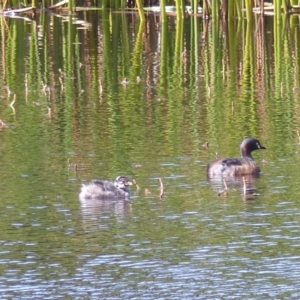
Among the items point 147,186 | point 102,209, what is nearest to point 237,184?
point 147,186

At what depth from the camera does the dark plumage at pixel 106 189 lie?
11836 mm

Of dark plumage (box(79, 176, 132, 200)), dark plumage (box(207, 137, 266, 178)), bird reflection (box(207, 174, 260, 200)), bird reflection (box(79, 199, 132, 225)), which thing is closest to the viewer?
bird reflection (box(79, 199, 132, 225))

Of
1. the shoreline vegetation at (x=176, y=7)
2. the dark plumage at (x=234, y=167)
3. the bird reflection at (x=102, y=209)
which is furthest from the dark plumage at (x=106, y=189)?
the shoreline vegetation at (x=176, y=7)

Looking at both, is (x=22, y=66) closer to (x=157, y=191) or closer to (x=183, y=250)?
(x=157, y=191)

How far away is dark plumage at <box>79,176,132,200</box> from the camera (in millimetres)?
11836

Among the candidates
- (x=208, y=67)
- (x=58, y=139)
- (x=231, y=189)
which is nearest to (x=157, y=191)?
(x=231, y=189)

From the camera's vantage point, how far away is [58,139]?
15367mm

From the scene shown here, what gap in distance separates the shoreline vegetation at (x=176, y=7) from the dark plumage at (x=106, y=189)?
61.0ft

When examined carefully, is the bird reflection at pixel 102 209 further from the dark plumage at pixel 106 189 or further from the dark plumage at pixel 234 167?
the dark plumage at pixel 234 167

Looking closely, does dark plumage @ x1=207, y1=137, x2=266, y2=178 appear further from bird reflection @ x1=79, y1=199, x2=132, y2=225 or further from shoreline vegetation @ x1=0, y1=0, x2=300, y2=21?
shoreline vegetation @ x1=0, y1=0, x2=300, y2=21

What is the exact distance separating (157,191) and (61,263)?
2721 millimetres

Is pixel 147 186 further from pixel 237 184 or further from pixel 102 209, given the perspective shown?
pixel 237 184

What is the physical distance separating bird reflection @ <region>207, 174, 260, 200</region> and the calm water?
0.29 feet

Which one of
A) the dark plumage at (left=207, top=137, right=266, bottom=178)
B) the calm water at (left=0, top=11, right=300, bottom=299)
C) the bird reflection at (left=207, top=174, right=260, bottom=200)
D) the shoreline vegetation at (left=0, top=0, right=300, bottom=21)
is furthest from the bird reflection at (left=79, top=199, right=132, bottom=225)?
the shoreline vegetation at (left=0, top=0, right=300, bottom=21)
